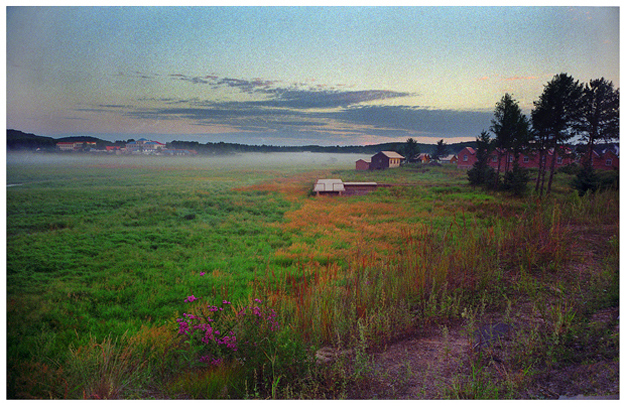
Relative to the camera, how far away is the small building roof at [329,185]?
4.46m

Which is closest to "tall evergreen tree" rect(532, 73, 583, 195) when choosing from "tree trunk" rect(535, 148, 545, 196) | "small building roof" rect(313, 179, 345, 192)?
"tree trunk" rect(535, 148, 545, 196)

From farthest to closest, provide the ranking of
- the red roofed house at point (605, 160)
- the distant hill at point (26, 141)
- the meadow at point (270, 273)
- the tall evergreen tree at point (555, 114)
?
1. the red roofed house at point (605, 160)
2. the tall evergreen tree at point (555, 114)
3. the distant hill at point (26, 141)
4. the meadow at point (270, 273)

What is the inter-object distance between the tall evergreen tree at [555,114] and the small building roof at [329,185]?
2.29 metres

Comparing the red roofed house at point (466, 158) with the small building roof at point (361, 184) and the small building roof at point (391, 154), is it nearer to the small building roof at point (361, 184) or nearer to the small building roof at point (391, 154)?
the small building roof at point (391, 154)

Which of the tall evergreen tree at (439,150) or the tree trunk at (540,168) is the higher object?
the tall evergreen tree at (439,150)

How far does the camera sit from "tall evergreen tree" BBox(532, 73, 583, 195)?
419 cm

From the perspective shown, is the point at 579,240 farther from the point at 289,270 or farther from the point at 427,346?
the point at 289,270

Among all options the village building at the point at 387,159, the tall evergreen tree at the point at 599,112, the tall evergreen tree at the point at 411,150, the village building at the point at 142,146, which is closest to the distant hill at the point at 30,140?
the village building at the point at 142,146

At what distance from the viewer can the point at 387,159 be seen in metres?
4.50

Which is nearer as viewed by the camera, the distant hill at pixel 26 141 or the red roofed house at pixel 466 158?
the distant hill at pixel 26 141

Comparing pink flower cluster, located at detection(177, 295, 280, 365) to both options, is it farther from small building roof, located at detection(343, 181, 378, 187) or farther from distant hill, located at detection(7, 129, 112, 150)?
distant hill, located at detection(7, 129, 112, 150)
